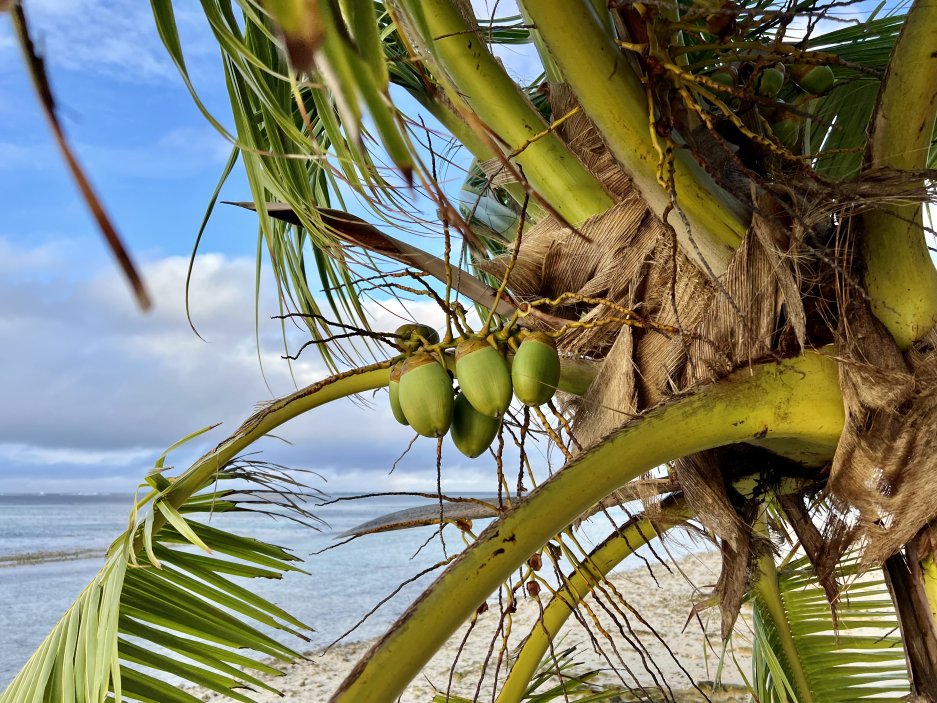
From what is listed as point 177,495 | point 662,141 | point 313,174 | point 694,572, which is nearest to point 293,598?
point 694,572

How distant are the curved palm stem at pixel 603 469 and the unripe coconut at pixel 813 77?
62 centimetres

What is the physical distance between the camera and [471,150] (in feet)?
4.83

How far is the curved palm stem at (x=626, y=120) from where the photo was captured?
844 millimetres

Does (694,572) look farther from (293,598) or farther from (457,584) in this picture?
(457,584)

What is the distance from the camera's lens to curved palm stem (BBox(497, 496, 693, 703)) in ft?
4.21

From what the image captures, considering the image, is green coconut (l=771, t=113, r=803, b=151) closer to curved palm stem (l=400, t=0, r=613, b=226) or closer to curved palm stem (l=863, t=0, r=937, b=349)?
curved palm stem (l=863, t=0, r=937, b=349)

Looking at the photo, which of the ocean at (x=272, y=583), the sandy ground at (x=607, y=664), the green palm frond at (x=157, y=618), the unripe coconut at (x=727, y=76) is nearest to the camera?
the green palm frond at (x=157, y=618)

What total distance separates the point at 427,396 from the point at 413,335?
0.12m

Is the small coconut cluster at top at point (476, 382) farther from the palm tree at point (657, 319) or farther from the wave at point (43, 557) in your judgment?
the wave at point (43, 557)

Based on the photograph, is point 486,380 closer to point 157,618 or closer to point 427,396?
point 427,396

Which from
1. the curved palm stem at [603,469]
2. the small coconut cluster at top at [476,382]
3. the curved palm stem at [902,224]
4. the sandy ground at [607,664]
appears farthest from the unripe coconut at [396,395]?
the sandy ground at [607,664]

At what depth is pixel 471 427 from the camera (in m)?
0.91

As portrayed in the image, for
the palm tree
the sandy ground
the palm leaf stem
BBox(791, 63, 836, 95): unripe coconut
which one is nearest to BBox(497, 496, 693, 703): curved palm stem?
the palm tree

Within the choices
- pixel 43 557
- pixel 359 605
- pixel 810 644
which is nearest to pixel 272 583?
pixel 359 605
